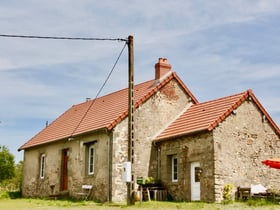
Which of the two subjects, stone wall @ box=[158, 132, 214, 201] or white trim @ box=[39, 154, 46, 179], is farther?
white trim @ box=[39, 154, 46, 179]

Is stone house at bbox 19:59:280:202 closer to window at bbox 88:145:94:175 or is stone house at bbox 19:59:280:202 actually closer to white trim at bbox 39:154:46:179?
window at bbox 88:145:94:175

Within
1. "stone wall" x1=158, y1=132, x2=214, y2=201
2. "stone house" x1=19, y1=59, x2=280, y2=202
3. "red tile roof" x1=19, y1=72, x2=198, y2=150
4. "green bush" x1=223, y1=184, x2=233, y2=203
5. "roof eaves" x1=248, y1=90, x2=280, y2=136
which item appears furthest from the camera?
"red tile roof" x1=19, y1=72, x2=198, y2=150

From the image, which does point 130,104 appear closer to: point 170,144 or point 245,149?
point 170,144

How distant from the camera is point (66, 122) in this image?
3127 centimetres

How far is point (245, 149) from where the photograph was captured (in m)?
23.2

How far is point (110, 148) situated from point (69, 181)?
434 centimetres

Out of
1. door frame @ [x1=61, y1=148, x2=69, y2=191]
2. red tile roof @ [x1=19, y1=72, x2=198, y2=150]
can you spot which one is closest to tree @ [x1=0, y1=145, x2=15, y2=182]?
red tile roof @ [x1=19, y1=72, x2=198, y2=150]

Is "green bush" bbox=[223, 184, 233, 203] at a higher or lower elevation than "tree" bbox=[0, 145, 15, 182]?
lower

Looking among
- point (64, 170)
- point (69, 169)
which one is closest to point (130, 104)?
point (69, 169)

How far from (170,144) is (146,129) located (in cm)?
158

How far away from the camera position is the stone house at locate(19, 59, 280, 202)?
2250 cm

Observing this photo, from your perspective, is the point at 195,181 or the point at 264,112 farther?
the point at 264,112

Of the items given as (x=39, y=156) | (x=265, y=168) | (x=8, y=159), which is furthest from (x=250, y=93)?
(x=8, y=159)

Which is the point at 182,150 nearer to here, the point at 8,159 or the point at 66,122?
the point at 66,122
